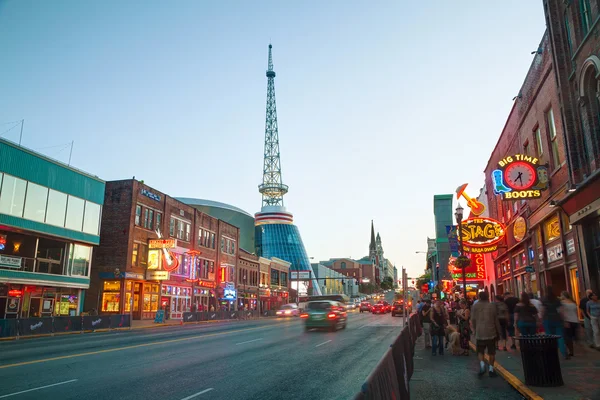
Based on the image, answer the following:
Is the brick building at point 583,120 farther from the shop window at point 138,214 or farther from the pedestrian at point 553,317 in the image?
the shop window at point 138,214

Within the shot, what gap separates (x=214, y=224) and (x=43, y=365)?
1830 inches

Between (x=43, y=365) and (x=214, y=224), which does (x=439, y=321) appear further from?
(x=214, y=224)

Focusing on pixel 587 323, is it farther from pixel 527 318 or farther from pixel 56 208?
pixel 56 208

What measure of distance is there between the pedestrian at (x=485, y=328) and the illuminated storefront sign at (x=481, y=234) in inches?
619

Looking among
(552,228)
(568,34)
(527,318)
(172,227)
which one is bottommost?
(527,318)

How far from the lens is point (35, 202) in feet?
103

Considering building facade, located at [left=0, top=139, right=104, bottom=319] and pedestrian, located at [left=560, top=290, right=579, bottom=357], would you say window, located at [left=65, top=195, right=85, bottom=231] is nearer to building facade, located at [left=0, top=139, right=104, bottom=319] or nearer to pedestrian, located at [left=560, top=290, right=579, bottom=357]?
building facade, located at [left=0, top=139, right=104, bottom=319]

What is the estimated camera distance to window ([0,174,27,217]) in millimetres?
28938

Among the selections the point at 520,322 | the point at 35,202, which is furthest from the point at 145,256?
the point at 520,322

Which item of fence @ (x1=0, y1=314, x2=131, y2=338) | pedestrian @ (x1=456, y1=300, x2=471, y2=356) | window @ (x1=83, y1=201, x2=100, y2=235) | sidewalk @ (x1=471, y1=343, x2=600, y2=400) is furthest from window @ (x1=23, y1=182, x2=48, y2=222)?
sidewalk @ (x1=471, y1=343, x2=600, y2=400)

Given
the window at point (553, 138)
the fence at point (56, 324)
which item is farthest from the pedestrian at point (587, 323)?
the fence at point (56, 324)

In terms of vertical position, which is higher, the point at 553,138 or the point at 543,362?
the point at 553,138

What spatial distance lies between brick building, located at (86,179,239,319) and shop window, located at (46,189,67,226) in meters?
7.32

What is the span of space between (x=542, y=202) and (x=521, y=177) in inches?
67.9
